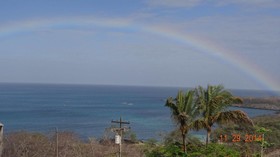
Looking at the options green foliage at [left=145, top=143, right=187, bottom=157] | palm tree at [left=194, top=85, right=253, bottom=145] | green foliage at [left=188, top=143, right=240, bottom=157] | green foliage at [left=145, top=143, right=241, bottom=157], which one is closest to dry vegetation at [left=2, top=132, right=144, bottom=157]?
green foliage at [left=145, top=143, right=187, bottom=157]

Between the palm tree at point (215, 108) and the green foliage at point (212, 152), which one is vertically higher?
the palm tree at point (215, 108)

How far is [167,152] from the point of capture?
56.7 feet

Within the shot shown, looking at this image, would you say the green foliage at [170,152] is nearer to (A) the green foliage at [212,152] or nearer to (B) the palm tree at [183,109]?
(A) the green foliage at [212,152]

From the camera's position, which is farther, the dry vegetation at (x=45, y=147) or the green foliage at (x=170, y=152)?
the dry vegetation at (x=45, y=147)

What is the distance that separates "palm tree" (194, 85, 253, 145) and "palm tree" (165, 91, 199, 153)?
0.49 metres

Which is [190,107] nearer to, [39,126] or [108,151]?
[108,151]

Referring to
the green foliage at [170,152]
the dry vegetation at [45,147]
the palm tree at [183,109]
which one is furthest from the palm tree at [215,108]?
the dry vegetation at [45,147]

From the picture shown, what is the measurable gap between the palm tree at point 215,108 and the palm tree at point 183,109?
1.62ft

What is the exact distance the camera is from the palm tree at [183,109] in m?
17.0

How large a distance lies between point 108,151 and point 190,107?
9238mm

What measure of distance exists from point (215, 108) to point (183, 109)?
62.8 inches

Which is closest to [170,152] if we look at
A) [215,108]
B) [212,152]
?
[212,152]

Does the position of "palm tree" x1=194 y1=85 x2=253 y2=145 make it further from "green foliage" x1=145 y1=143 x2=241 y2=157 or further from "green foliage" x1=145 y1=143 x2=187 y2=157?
"green foliage" x1=145 y1=143 x2=187 y2=157

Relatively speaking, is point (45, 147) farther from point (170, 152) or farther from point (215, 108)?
point (215, 108)
